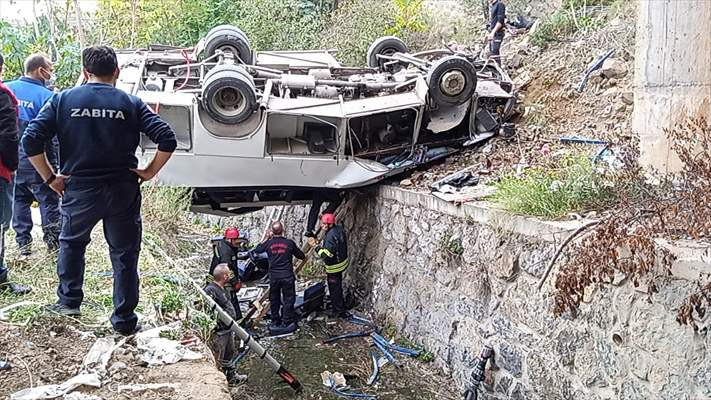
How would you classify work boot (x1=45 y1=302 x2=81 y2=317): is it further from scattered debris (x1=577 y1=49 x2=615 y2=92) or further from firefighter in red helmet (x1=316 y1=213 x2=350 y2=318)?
scattered debris (x1=577 y1=49 x2=615 y2=92)

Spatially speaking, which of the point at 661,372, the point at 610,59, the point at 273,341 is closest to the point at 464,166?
the point at 610,59

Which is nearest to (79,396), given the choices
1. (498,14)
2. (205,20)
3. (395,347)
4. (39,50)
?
(395,347)

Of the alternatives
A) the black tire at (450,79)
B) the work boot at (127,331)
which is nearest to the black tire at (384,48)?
the black tire at (450,79)

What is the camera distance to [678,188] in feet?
14.1

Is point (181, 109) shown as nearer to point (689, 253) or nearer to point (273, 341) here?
point (273, 341)

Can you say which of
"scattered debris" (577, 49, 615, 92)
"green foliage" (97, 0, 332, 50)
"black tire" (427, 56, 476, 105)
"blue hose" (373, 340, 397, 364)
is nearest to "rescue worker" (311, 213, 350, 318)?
"blue hose" (373, 340, 397, 364)

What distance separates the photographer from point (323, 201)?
365 inches

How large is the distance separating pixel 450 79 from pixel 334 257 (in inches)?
104

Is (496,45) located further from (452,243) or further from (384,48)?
(452,243)

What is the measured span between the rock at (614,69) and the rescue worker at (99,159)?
631 cm

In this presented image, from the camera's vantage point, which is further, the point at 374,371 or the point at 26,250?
the point at 374,371

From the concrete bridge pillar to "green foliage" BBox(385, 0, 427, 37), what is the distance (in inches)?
337

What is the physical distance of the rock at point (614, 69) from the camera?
832 centimetres

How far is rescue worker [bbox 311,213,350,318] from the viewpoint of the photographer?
868 cm
